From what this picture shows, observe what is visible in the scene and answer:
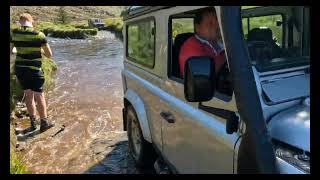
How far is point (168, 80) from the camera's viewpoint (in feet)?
12.7

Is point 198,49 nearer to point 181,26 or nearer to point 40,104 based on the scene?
point 181,26

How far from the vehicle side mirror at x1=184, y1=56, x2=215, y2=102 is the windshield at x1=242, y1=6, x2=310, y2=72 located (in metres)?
0.53

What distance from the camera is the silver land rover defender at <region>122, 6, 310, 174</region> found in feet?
7.10

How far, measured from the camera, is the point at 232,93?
2.71 metres

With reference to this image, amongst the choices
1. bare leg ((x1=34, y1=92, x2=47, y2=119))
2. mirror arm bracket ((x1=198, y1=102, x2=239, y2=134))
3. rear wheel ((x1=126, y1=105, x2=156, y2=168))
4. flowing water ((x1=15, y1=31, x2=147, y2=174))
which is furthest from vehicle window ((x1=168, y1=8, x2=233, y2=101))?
bare leg ((x1=34, y1=92, x2=47, y2=119))

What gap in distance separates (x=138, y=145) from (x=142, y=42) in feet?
4.39

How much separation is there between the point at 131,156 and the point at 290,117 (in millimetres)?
3755

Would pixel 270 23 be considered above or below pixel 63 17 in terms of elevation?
below

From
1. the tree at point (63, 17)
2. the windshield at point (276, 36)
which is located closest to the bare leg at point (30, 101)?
the windshield at point (276, 36)

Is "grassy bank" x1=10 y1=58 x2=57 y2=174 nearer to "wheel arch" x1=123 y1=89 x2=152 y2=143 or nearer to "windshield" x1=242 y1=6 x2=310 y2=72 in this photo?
"wheel arch" x1=123 y1=89 x2=152 y2=143

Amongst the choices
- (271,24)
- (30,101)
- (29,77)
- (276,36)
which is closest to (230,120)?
(276,36)
